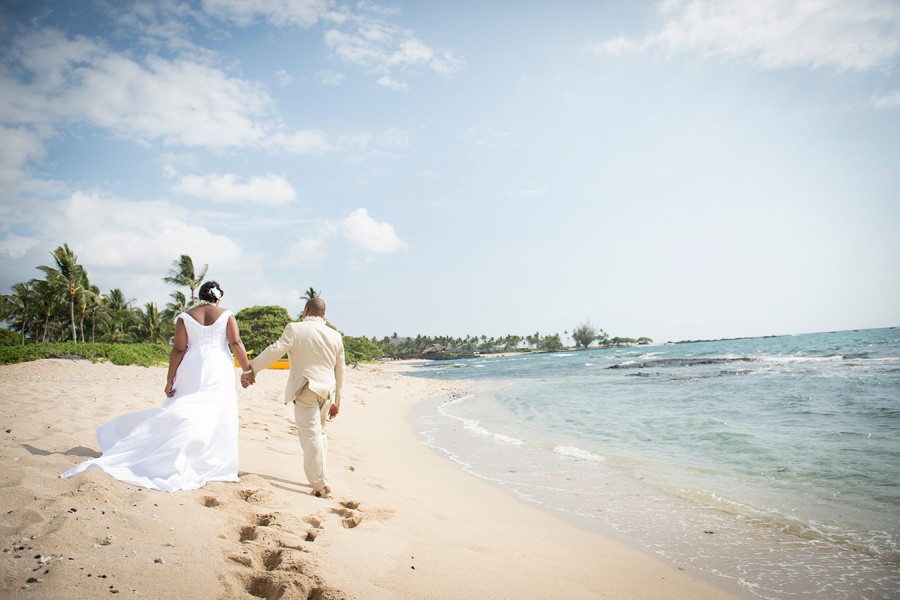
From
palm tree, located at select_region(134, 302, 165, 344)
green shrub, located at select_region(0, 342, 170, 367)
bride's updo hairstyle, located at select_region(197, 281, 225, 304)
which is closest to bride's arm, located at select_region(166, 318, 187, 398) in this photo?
bride's updo hairstyle, located at select_region(197, 281, 225, 304)

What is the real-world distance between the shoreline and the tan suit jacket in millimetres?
1070

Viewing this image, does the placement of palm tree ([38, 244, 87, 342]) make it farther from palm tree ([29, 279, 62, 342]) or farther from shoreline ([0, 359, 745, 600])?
shoreline ([0, 359, 745, 600])

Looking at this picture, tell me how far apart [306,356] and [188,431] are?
1281mm

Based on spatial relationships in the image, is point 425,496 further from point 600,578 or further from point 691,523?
point 691,523

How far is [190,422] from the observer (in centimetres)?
402

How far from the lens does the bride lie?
12.3 feet

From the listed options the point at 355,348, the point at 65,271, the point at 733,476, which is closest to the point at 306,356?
the point at 733,476

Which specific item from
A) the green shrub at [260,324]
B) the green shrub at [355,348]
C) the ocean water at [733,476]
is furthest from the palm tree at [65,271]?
the ocean water at [733,476]

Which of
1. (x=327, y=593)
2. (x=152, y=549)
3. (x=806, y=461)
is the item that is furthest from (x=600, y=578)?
(x=806, y=461)

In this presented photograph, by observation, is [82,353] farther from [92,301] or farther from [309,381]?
[92,301]

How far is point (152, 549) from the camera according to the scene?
107 inches

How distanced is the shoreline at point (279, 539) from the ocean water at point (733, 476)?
657 millimetres

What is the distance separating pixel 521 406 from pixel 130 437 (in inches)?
550

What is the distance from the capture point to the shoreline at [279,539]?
2.51 meters
